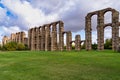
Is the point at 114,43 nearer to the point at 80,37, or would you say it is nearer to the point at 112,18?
the point at 112,18

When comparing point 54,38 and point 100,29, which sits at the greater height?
point 100,29

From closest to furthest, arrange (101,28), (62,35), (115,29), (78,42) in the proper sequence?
(115,29), (101,28), (78,42), (62,35)

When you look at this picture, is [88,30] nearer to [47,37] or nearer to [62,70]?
[47,37]

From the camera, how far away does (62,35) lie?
192 feet

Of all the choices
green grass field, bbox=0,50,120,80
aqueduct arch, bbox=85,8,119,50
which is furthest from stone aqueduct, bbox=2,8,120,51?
green grass field, bbox=0,50,120,80

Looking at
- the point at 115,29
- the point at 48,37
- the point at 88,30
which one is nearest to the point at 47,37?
the point at 48,37

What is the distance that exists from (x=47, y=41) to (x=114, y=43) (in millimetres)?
27970

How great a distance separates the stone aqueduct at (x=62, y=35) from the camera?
43.1 m

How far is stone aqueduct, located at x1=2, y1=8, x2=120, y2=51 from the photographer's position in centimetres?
4309

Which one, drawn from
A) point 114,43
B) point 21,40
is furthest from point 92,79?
point 21,40

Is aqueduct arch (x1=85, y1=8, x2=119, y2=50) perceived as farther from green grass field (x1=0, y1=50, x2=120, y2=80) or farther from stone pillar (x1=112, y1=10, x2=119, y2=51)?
green grass field (x1=0, y1=50, x2=120, y2=80)

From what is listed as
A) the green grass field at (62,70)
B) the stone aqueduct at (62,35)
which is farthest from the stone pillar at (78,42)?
the green grass field at (62,70)

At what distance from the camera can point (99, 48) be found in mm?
45000

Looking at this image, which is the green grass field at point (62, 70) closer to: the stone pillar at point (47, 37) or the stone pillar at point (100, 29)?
the stone pillar at point (100, 29)
